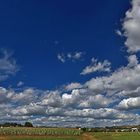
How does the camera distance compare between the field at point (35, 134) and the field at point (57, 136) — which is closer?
the field at point (57, 136)

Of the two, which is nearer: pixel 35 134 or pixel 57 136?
pixel 57 136

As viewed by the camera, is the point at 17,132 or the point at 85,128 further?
the point at 85,128

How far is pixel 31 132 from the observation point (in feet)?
447

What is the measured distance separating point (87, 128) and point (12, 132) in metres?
67.7

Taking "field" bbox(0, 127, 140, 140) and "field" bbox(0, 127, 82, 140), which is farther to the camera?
"field" bbox(0, 127, 82, 140)

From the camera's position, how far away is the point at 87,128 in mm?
190625

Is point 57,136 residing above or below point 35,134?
below

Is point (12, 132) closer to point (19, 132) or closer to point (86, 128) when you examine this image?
point (19, 132)

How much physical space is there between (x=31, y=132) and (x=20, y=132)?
5.05 metres

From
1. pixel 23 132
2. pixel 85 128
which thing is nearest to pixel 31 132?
pixel 23 132

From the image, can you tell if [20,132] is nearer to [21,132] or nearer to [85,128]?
[21,132]

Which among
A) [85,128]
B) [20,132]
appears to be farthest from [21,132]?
[85,128]

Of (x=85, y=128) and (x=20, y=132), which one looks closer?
(x=20, y=132)

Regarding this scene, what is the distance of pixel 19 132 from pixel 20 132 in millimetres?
349
